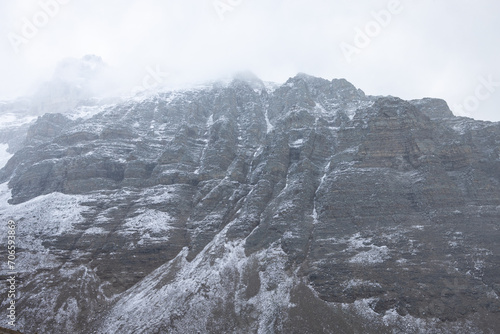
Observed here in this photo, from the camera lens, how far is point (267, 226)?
2469 inches

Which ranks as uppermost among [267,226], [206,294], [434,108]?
[434,108]

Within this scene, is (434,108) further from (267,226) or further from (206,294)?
(206,294)

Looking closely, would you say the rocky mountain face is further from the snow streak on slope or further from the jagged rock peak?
the jagged rock peak

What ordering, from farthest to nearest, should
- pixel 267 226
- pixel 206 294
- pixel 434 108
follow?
pixel 434 108 → pixel 267 226 → pixel 206 294

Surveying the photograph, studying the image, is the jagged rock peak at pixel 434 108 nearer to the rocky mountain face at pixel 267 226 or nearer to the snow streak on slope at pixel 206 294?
the rocky mountain face at pixel 267 226

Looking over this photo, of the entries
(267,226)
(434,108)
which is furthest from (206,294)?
(434,108)

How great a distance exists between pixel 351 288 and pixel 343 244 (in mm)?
9840

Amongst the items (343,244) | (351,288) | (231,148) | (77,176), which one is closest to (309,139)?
(231,148)

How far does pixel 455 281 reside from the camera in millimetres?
45062

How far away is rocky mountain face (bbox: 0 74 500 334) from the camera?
4444cm

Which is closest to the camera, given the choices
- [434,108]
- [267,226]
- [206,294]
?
[206,294]

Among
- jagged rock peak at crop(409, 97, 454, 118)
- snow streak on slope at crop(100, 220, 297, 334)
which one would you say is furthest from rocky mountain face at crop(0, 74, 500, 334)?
jagged rock peak at crop(409, 97, 454, 118)

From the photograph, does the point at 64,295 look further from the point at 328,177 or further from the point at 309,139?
the point at 309,139

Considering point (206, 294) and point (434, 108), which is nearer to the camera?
point (206, 294)
